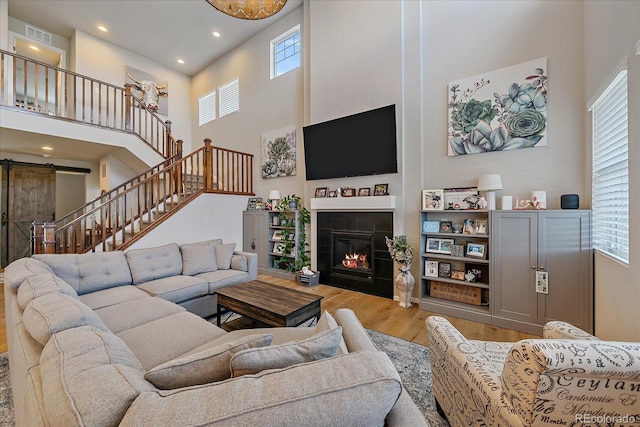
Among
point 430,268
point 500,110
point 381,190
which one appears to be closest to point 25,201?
point 381,190

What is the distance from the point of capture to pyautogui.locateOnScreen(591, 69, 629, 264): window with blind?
1913 millimetres

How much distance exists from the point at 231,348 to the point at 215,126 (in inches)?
271

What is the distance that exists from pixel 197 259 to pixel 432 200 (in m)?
3.13

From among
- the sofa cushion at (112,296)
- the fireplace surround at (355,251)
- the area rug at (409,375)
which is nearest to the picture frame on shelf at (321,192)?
the fireplace surround at (355,251)

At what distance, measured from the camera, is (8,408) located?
1642 mm

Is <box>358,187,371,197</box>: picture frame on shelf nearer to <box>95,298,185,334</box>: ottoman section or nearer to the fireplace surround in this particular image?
the fireplace surround

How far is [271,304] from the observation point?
7.57ft

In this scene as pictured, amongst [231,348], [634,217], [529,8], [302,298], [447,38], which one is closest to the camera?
[231,348]

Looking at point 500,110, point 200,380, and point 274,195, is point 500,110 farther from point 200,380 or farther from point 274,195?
point 200,380

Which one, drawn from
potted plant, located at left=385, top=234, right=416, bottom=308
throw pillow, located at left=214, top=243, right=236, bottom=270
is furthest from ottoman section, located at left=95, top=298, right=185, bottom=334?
potted plant, located at left=385, top=234, right=416, bottom=308

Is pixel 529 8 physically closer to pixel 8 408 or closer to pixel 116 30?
pixel 8 408

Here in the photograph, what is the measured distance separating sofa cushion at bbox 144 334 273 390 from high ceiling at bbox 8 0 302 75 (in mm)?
5955

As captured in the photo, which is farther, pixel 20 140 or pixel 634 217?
pixel 20 140

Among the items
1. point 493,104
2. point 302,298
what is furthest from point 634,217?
point 302,298
